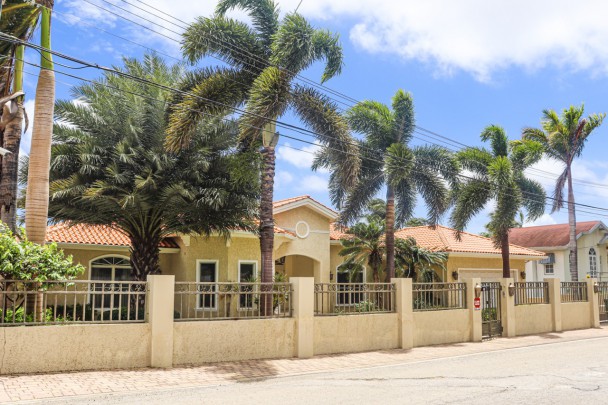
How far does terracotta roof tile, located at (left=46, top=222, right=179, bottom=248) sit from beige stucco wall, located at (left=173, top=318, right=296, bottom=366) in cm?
884

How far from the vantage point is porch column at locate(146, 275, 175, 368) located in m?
11.3

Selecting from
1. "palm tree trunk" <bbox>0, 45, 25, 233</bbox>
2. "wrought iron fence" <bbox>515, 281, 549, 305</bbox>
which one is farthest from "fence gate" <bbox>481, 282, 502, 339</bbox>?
"palm tree trunk" <bbox>0, 45, 25, 233</bbox>

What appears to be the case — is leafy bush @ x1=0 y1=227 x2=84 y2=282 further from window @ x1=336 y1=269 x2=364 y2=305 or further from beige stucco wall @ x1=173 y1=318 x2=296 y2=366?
window @ x1=336 y1=269 x2=364 y2=305

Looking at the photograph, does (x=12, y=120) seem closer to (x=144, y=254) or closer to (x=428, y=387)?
(x=144, y=254)

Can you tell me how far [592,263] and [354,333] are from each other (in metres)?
32.7

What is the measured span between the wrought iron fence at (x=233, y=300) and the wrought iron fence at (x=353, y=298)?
913 millimetres

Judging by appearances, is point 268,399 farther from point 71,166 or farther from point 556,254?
point 556,254

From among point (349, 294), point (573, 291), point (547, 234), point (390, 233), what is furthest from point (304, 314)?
point (547, 234)

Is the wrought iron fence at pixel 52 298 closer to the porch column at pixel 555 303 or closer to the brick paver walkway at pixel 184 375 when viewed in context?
the brick paver walkway at pixel 184 375

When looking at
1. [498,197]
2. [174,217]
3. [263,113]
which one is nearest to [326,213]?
[498,197]

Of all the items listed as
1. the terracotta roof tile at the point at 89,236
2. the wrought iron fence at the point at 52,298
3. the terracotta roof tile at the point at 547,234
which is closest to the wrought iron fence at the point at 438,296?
the wrought iron fence at the point at 52,298

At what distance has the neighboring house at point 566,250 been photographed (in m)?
39.1

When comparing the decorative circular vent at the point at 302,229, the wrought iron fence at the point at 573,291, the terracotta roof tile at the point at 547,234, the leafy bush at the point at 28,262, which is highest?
the terracotta roof tile at the point at 547,234

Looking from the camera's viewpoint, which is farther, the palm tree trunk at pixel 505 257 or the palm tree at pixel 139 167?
the palm tree trunk at pixel 505 257
